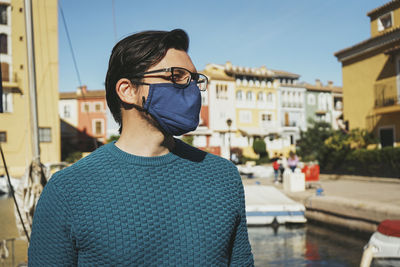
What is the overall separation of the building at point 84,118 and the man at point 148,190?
49.7m

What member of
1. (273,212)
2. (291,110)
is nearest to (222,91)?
(291,110)

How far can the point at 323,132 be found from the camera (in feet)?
127

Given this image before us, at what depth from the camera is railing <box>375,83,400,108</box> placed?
69.6 ft

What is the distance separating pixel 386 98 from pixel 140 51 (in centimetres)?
2270

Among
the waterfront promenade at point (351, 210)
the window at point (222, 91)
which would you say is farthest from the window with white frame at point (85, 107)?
the waterfront promenade at point (351, 210)

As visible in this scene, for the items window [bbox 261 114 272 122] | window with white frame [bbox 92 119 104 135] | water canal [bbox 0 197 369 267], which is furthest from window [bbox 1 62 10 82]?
window [bbox 261 114 272 122]

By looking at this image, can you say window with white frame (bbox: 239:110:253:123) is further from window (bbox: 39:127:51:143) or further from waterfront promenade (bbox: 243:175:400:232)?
waterfront promenade (bbox: 243:175:400:232)

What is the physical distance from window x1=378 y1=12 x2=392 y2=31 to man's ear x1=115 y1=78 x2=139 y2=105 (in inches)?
993

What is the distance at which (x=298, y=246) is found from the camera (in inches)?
376

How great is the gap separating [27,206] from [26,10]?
298cm

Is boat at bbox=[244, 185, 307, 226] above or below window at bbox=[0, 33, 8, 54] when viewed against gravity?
below

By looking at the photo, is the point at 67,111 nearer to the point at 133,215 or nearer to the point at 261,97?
the point at 261,97

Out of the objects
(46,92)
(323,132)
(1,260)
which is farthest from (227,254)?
(323,132)

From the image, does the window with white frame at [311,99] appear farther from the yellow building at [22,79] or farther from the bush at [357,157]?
the yellow building at [22,79]
